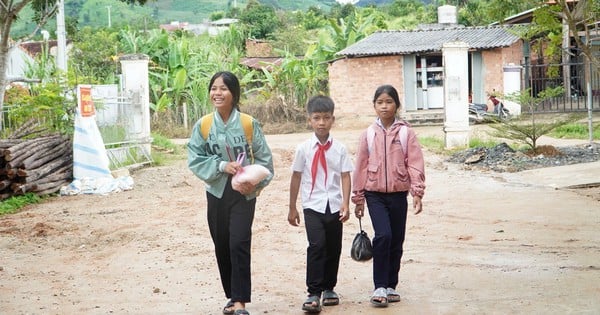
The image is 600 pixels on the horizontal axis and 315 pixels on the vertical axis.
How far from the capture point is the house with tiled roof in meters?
32.7

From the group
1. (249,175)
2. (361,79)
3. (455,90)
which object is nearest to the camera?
(249,175)

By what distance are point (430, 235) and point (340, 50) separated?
27.2 m

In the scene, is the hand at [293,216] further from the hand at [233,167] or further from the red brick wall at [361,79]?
the red brick wall at [361,79]

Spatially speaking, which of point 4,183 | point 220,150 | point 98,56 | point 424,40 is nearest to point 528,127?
point 4,183

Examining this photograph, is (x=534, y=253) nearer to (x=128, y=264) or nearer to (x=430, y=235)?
(x=430, y=235)

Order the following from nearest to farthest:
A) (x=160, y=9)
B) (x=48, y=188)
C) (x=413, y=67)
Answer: (x=48, y=188)
(x=413, y=67)
(x=160, y=9)

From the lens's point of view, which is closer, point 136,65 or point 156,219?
point 156,219

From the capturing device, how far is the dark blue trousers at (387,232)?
6.48 metres

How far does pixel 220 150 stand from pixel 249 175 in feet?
1.12

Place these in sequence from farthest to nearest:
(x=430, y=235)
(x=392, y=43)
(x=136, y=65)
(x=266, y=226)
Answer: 1. (x=392, y=43)
2. (x=136, y=65)
3. (x=266, y=226)
4. (x=430, y=235)

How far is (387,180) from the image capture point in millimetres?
6523

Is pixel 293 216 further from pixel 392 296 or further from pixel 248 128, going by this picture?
pixel 392 296

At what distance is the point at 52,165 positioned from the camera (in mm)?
15047

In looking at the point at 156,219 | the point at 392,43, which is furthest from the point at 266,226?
the point at 392,43
